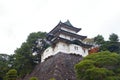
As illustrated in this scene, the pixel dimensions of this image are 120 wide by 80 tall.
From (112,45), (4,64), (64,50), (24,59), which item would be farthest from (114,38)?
(4,64)

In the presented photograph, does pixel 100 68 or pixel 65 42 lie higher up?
pixel 65 42

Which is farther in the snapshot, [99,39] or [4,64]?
[99,39]

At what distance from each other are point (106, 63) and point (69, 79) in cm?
885

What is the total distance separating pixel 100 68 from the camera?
22.4 metres

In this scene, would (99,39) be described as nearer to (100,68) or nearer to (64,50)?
(64,50)

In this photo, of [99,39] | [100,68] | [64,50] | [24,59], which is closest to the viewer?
[100,68]

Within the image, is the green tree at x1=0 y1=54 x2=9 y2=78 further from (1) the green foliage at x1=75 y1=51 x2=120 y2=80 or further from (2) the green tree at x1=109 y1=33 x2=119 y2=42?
(1) the green foliage at x1=75 y1=51 x2=120 y2=80

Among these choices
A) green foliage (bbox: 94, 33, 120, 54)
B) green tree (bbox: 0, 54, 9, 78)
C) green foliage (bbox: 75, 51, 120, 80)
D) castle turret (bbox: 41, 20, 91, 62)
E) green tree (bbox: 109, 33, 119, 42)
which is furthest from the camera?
green tree (bbox: 109, 33, 119, 42)

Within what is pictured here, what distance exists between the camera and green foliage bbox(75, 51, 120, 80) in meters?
21.7

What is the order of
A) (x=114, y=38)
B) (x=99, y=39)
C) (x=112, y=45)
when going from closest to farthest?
(x=112, y=45) < (x=114, y=38) < (x=99, y=39)

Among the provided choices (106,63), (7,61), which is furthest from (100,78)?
(7,61)

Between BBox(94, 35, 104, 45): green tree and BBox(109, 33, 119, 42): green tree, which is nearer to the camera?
BBox(109, 33, 119, 42): green tree

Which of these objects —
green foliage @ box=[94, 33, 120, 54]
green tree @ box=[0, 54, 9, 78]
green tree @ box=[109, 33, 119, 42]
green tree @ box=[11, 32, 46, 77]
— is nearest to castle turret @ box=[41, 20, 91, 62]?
green tree @ box=[11, 32, 46, 77]

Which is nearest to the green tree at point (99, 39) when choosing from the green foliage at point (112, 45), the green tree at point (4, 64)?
the green foliage at point (112, 45)
